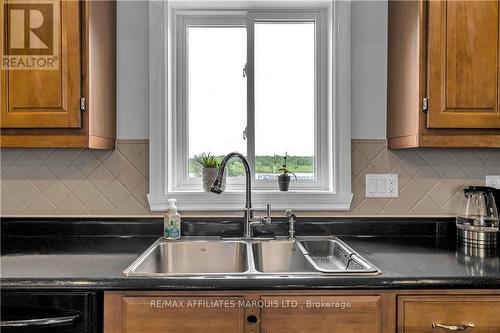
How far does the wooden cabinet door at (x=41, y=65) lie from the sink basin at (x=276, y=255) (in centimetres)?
94

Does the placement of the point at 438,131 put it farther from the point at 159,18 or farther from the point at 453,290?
the point at 159,18

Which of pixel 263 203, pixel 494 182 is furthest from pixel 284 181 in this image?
pixel 494 182

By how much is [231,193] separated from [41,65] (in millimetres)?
966

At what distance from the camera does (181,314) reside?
121cm

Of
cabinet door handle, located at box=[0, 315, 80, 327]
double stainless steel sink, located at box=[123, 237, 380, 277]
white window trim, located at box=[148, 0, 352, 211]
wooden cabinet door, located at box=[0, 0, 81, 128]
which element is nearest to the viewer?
cabinet door handle, located at box=[0, 315, 80, 327]

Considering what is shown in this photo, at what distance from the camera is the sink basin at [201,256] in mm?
1674

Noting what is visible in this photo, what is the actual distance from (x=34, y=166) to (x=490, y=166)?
2204 millimetres

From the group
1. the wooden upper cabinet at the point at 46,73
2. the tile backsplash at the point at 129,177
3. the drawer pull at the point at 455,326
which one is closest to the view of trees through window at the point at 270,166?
the tile backsplash at the point at 129,177

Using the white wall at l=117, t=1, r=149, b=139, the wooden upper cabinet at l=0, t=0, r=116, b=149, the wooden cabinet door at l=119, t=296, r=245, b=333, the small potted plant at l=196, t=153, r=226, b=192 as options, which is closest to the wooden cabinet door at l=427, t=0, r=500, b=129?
the small potted plant at l=196, t=153, r=226, b=192

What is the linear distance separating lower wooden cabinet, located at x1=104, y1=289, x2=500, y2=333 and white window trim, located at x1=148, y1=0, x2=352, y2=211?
675 mm

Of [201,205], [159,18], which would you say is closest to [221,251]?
[201,205]

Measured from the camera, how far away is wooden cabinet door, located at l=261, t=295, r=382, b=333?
121cm

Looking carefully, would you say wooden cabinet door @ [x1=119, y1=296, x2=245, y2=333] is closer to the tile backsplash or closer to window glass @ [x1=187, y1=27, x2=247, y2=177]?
the tile backsplash

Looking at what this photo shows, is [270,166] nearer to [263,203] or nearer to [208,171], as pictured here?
[263,203]
